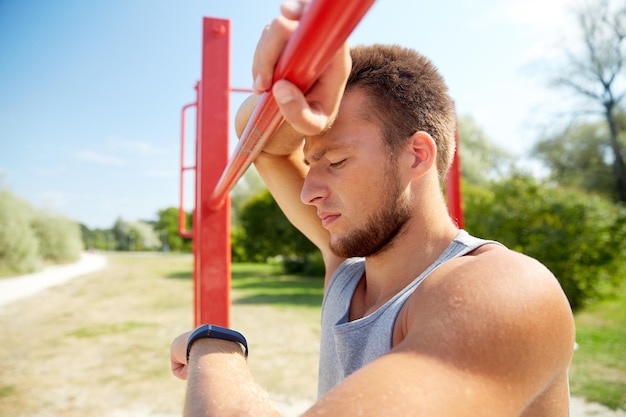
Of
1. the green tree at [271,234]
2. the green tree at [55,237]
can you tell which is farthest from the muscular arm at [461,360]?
the green tree at [55,237]

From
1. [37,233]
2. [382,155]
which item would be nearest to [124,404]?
[382,155]

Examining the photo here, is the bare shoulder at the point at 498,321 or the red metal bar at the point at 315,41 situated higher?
the red metal bar at the point at 315,41

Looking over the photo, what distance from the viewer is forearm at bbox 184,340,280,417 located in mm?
669

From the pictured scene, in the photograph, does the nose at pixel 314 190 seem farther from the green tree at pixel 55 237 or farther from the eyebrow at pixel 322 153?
the green tree at pixel 55 237

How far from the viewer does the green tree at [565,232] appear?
22.6 feet

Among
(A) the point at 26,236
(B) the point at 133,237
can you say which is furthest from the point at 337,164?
(B) the point at 133,237

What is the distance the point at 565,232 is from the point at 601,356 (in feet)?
8.33

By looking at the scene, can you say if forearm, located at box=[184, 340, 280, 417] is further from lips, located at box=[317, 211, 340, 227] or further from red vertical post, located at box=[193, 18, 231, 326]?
red vertical post, located at box=[193, 18, 231, 326]

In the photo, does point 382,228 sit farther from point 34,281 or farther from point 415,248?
point 34,281

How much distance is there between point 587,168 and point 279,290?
13.5 metres

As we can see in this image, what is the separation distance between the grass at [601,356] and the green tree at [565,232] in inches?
13.9

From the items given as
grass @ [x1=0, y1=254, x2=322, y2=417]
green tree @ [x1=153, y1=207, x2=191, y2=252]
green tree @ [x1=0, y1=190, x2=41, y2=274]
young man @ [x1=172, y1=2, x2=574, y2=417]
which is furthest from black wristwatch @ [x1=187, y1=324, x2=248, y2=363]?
green tree @ [x1=153, y1=207, x2=191, y2=252]

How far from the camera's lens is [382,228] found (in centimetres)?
114

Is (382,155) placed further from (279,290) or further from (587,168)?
(587,168)
